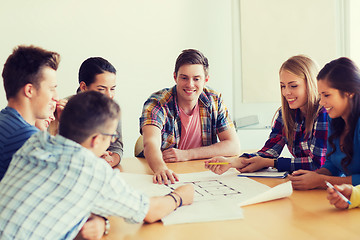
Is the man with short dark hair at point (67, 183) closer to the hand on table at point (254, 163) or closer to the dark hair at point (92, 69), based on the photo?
the hand on table at point (254, 163)

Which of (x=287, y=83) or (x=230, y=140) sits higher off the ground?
(x=287, y=83)

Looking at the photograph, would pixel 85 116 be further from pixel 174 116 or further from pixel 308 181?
pixel 174 116

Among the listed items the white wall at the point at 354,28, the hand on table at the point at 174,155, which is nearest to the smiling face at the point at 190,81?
the hand on table at the point at 174,155

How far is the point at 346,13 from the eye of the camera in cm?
371

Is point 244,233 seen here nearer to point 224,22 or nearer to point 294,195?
point 294,195

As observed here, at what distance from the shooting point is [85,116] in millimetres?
1056

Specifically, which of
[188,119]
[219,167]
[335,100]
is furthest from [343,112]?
[188,119]

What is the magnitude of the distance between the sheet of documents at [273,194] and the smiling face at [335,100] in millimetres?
371

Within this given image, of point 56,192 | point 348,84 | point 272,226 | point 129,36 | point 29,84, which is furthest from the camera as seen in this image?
point 129,36

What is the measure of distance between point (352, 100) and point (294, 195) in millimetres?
422

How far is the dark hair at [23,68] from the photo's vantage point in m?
1.40

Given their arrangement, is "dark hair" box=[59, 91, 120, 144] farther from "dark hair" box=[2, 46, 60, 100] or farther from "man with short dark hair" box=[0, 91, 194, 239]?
"dark hair" box=[2, 46, 60, 100]

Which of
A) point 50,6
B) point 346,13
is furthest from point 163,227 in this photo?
point 346,13

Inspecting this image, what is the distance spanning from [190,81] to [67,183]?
1.44 meters
